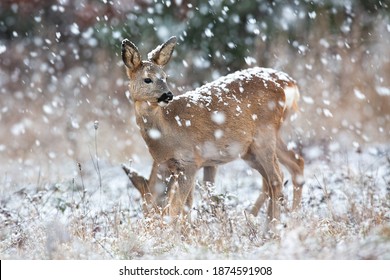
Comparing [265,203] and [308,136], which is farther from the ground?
[308,136]

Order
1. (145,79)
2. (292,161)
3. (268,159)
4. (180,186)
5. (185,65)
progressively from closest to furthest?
(145,79) → (180,186) → (268,159) → (292,161) → (185,65)

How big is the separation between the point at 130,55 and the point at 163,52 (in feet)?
1.33

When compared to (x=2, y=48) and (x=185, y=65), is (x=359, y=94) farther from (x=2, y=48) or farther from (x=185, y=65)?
(x=2, y=48)

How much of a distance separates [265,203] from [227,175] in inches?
91.2

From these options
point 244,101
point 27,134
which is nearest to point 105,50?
point 27,134

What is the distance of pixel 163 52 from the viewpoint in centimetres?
752

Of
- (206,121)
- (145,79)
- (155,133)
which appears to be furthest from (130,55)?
(206,121)

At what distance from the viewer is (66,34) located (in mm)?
13906

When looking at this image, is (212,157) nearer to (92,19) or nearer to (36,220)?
(36,220)

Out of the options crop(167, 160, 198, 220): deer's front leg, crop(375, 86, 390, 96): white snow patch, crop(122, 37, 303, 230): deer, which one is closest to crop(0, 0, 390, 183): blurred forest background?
crop(375, 86, 390, 96): white snow patch

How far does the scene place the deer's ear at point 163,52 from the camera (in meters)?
7.48

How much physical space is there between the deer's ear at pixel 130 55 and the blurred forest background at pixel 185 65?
3827 mm

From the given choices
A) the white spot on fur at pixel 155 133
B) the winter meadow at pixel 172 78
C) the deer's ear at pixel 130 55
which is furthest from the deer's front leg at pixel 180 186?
the winter meadow at pixel 172 78

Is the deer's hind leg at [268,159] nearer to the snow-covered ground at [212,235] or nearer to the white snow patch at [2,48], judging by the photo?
the snow-covered ground at [212,235]
